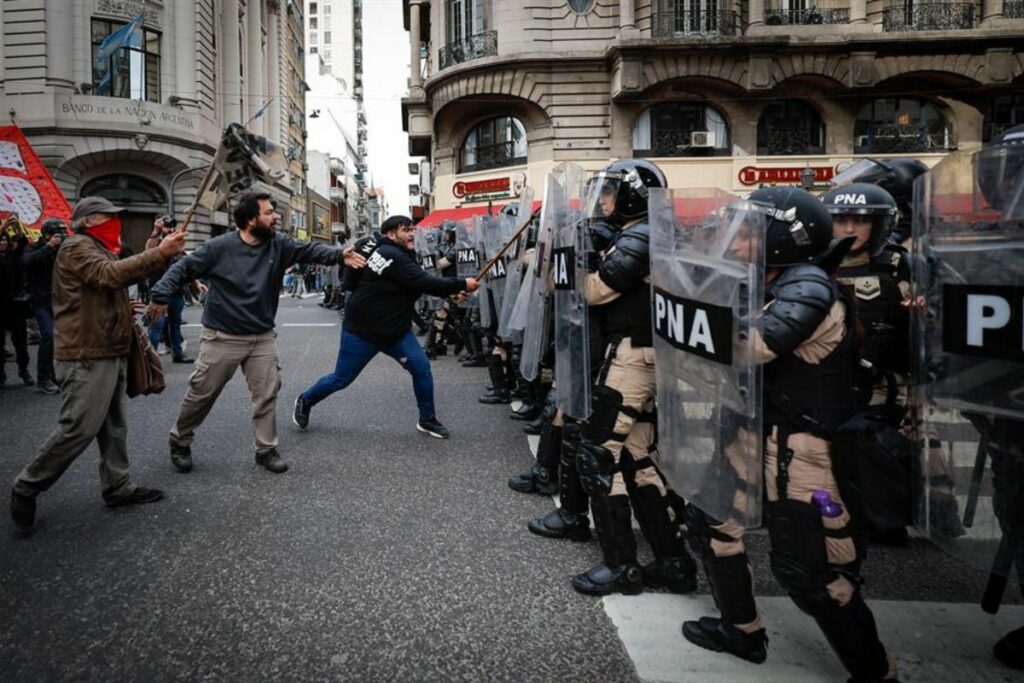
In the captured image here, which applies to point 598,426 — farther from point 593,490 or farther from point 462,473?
point 462,473

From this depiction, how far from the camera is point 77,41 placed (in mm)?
24953

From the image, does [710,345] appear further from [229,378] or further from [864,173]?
[229,378]

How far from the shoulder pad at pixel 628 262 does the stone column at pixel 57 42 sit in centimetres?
2860

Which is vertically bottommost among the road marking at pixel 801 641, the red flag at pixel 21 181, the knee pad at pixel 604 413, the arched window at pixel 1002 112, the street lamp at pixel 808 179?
the road marking at pixel 801 641

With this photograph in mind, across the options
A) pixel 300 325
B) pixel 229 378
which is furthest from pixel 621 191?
pixel 300 325

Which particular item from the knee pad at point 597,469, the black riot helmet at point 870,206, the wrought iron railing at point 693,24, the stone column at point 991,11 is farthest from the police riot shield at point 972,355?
the stone column at point 991,11

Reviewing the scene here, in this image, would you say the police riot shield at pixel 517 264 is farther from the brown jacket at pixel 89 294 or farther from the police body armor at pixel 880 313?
the brown jacket at pixel 89 294

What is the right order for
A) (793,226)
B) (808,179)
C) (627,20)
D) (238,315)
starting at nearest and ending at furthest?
1. (793,226)
2. (238,315)
3. (808,179)
4. (627,20)

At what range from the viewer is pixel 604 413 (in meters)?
3.14

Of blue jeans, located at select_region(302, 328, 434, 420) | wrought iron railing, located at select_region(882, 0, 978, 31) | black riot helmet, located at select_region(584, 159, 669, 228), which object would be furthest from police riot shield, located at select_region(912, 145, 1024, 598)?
wrought iron railing, located at select_region(882, 0, 978, 31)

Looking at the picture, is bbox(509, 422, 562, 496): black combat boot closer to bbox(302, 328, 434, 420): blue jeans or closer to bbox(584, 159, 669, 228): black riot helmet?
bbox(584, 159, 669, 228): black riot helmet

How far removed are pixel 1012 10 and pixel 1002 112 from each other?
2819mm

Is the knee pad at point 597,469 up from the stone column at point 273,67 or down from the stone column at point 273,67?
down

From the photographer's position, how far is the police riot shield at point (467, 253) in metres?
8.96
